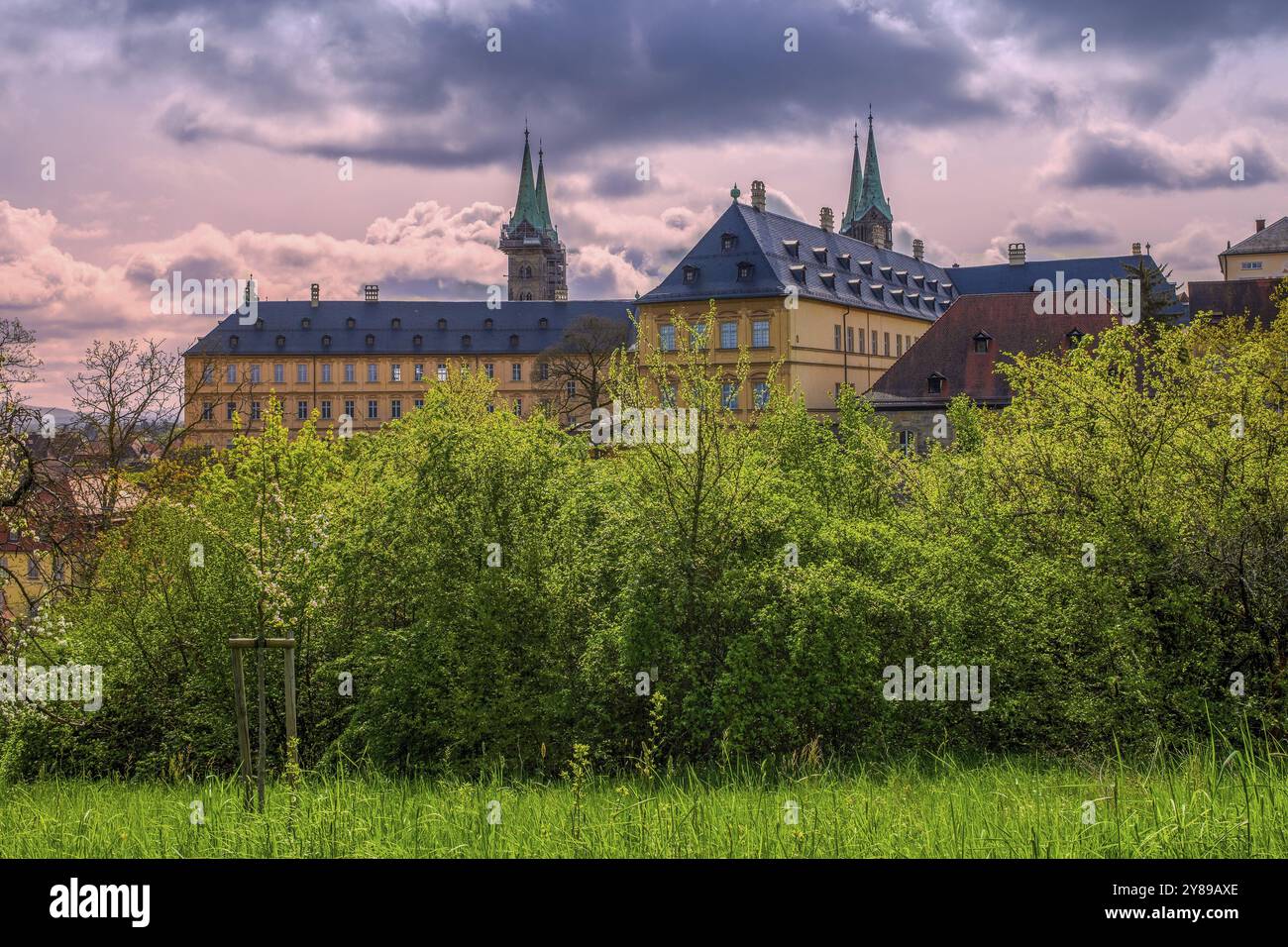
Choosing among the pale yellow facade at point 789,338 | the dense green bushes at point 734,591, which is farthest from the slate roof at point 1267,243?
the dense green bushes at point 734,591

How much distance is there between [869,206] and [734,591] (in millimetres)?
113395

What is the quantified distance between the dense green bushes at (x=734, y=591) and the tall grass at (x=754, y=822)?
3081 millimetres

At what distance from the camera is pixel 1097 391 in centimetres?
1476

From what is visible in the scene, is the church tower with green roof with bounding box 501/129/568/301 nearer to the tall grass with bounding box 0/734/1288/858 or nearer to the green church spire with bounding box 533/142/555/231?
the green church spire with bounding box 533/142/555/231

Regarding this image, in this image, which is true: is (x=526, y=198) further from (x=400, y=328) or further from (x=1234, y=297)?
(x=1234, y=297)

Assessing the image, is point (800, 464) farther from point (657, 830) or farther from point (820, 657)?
point (657, 830)

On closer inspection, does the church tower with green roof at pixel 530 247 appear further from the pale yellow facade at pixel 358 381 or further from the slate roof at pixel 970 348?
the slate roof at pixel 970 348

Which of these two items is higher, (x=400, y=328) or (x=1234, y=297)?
(x=400, y=328)

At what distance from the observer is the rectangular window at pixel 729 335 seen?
74750 millimetres

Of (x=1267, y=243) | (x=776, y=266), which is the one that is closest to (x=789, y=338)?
(x=776, y=266)

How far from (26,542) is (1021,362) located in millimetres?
13939

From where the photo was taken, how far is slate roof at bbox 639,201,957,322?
75812 mm

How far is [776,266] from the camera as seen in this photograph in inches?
3012
